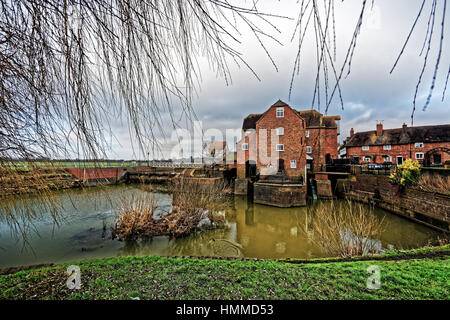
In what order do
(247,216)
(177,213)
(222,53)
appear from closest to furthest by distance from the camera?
(222,53), (177,213), (247,216)

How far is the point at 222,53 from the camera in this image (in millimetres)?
1313

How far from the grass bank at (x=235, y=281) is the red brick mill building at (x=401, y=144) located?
103 ft

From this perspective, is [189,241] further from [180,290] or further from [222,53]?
[222,53]

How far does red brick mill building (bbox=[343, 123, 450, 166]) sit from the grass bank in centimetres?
3141

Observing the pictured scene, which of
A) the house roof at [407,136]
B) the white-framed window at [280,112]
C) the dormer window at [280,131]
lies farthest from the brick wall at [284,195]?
the house roof at [407,136]

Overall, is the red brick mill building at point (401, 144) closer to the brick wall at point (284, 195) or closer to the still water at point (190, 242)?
the brick wall at point (284, 195)

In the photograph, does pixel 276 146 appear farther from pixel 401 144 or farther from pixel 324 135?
pixel 401 144

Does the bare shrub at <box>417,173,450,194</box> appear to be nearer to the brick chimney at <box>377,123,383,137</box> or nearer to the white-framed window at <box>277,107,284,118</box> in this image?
the white-framed window at <box>277,107,284,118</box>

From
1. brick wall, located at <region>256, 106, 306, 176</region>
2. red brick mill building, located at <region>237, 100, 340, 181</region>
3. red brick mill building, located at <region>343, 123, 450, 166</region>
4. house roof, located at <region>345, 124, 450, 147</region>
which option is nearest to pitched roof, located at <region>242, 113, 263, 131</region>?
red brick mill building, located at <region>237, 100, 340, 181</region>

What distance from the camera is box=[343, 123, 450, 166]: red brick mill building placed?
30.5 metres

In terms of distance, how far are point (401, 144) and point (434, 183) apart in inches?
1081
